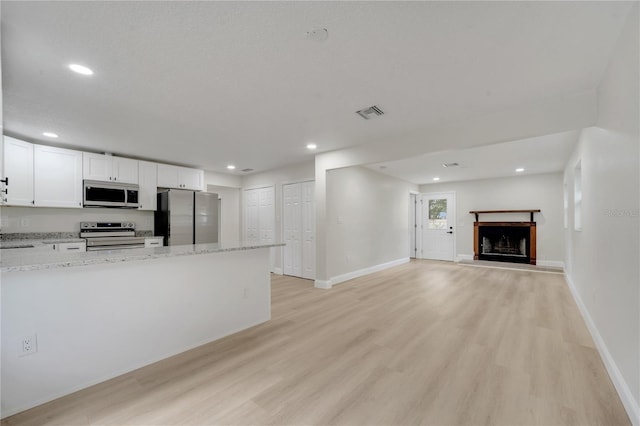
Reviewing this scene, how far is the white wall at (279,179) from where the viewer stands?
574cm

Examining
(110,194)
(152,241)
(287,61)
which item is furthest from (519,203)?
(110,194)

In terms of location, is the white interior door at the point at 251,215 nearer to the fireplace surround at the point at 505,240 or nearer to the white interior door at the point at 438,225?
the white interior door at the point at 438,225

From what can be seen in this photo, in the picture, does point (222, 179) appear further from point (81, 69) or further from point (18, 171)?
point (81, 69)

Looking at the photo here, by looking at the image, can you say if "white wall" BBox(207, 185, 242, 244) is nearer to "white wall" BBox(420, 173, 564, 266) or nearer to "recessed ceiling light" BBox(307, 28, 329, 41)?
Result: "recessed ceiling light" BBox(307, 28, 329, 41)

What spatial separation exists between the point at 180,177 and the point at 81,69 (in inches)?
140

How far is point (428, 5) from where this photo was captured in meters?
1.59

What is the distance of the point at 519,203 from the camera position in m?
7.30

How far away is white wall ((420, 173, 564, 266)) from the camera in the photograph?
6855 millimetres

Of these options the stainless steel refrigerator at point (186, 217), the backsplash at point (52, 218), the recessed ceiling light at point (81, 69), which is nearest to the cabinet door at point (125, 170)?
the stainless steel refrigerator at point (186, 217)

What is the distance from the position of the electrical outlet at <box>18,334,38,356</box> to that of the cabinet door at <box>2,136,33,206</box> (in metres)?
3.00

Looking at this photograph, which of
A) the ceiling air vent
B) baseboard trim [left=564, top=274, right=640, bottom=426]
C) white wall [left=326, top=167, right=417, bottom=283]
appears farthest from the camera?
white wall [left=326, top=167, right=417, bottom=283]

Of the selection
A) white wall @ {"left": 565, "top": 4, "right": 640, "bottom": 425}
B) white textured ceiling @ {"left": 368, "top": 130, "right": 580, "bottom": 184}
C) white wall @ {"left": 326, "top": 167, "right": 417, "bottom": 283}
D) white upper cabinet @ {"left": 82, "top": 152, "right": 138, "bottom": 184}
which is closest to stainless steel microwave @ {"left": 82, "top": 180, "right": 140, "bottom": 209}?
white upper cabinet @ {"left": 82, "top": 152, "right": 138, "bottom": 184}

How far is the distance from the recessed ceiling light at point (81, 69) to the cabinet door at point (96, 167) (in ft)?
9.28

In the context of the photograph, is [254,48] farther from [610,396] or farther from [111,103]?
[610,396]
